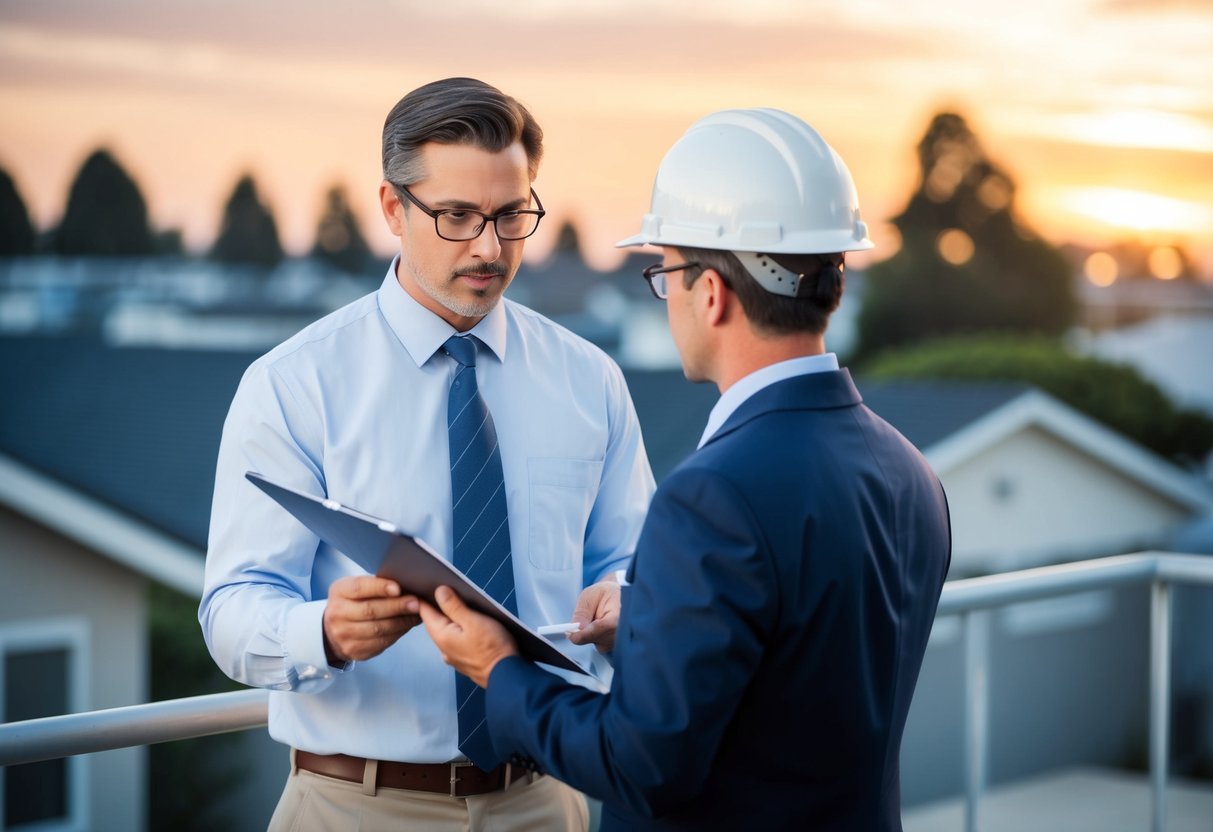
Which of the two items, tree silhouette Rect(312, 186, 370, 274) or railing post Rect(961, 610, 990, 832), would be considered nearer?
railing post Rect(961, 610, 990, 832)

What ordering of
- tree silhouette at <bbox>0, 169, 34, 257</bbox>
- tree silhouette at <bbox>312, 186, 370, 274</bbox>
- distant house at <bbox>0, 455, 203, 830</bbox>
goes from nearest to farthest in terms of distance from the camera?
distant house at <bbox>0, 455, 203, 830</bbox> → tree silhouette at <bbox>0, 169, 34, 257</bbox> → tree silhouette at <bbox>312, 186, 370, 274</bbox>

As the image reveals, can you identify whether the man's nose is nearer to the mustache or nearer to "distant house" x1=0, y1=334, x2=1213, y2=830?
the mustache

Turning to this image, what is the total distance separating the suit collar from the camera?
5.18ft

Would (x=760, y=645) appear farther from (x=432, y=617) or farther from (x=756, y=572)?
(x=432, y=617)

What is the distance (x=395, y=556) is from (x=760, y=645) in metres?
0.46

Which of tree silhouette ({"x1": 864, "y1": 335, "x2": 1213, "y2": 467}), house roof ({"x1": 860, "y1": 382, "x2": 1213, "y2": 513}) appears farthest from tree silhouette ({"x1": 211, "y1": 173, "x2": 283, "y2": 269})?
house roof ({"x1": 860, "y1": 382, "x2": 1213, "y2": 513})

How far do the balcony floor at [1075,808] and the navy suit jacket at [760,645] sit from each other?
10.9 m

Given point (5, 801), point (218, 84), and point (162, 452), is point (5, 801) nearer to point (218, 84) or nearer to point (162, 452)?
point (162, 452)

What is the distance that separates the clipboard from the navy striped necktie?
0.96ft

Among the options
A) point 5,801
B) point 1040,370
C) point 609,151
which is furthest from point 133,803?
point 609,151

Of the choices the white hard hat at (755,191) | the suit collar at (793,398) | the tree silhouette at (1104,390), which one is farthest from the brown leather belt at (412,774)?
the tree silhouette at (1104,390)

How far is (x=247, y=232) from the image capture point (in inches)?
2200

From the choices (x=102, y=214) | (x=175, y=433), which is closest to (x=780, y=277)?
(x=175, y=433)

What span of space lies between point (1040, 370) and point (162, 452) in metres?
17.5
